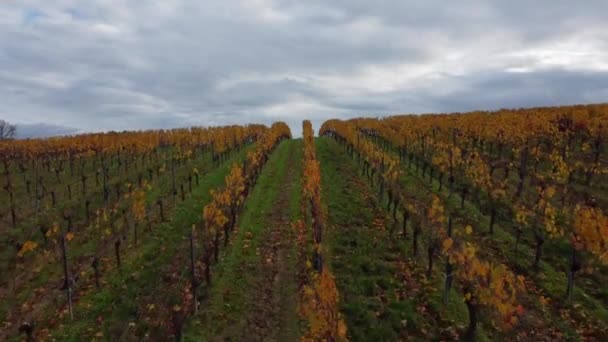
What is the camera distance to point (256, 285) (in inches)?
576

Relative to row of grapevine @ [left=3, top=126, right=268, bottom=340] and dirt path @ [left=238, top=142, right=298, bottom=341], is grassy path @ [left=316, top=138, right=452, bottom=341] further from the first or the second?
row of grapevine @ [left=3, top=126, right=268, bottom=340]

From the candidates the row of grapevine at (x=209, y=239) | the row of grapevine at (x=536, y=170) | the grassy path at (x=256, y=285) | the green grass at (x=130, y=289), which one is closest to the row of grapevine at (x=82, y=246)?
the green grass at (x=130, y=289)

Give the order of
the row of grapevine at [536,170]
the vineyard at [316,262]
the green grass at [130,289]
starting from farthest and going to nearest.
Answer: the row of grapevine at [536,170] < the green grass at [130,289] < the vineyard at [316,262]

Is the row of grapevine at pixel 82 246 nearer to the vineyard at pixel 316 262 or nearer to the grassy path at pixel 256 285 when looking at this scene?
the vineyard at pixel 316 262

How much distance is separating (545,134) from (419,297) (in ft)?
81.6

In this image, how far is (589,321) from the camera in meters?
12.2

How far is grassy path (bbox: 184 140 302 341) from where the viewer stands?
1192 cm

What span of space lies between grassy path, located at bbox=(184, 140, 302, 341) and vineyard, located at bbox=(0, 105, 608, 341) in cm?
6

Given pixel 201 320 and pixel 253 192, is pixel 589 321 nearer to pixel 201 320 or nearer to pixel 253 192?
pixel 201 320

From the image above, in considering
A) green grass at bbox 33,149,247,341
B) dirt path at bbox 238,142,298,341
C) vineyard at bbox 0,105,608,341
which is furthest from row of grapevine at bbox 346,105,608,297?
green grass at bbox 33,149,247,341

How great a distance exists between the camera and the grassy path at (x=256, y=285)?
1192 centimetres

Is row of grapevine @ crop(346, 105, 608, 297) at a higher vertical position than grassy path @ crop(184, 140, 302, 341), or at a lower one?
higher

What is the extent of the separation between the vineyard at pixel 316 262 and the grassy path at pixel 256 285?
0.06 metres

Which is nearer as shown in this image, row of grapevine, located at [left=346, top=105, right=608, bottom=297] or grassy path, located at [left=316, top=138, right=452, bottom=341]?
grassy path, located at [left=316, top=138, right=452, bottom=341]
